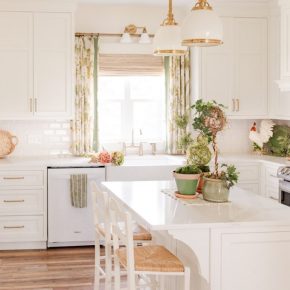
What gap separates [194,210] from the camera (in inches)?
133

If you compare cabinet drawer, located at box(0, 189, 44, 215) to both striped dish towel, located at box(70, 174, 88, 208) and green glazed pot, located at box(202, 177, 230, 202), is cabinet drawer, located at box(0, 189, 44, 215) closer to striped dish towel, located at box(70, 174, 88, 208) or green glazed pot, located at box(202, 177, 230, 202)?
striped dish towel, located at box(70, 174, 88, 208)

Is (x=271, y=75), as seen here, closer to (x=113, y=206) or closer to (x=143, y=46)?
(x=143, y=46)

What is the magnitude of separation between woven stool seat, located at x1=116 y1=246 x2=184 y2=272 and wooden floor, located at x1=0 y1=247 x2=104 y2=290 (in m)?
1.33

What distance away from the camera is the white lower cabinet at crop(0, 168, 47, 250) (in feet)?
18.7

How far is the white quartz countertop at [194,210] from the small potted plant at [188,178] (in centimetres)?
10

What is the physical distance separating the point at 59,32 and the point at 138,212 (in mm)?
3204

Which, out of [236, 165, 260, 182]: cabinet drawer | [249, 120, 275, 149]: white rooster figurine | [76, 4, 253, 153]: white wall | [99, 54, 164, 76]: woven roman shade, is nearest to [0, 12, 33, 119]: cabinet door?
[76, 4, 253, 153]: white wall

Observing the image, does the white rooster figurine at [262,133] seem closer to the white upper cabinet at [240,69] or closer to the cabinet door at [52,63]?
the white upper cabinet at [240,69]

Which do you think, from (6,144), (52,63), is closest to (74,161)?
(6,144)

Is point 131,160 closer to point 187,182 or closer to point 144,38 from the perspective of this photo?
point 144,38

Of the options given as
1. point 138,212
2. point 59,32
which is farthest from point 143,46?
point 138,212

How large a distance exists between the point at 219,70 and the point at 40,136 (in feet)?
6.90

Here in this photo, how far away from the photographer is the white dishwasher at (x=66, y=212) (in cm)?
576

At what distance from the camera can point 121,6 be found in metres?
6.57
